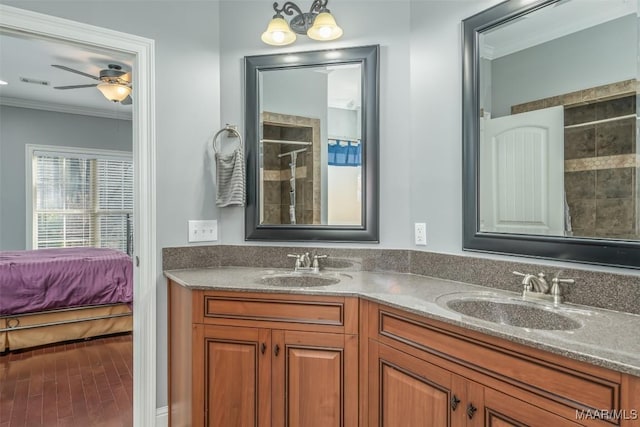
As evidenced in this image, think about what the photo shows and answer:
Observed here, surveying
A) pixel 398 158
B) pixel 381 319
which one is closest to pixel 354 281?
pixel 381 319

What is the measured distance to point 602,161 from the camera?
1.39m

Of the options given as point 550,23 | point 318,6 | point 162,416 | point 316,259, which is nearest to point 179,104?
point 318,6

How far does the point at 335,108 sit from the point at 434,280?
3.49 ft

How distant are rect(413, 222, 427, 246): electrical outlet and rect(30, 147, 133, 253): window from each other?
16.8 feet

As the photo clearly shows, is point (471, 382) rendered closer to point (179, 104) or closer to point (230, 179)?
point (230, 179)

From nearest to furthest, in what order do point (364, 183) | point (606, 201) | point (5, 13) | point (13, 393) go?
point (606, 201) → point (5, 13) → point (364, 183) → point (13, 393)

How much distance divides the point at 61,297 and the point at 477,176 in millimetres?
3481

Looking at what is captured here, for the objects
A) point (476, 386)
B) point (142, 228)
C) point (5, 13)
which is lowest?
point (476, 386)

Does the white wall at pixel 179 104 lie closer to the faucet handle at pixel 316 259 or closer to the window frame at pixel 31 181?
the faucet handle at pixel 316 259

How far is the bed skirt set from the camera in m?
3.26

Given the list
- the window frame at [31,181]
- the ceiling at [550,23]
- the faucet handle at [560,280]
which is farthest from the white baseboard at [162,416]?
the window frame at [31,181]

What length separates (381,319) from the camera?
1517 mm

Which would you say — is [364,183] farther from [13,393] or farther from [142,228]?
[13,393]

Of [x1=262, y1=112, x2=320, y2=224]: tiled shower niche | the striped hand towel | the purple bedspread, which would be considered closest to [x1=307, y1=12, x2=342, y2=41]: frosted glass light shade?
[x1=262, y1=112, x2=320, y2=224]: tiled shower niche
